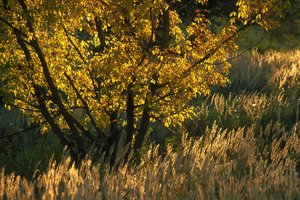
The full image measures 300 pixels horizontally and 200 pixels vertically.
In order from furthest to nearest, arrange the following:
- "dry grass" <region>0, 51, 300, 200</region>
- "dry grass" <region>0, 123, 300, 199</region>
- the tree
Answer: the tree → "dry grass" <region>0, 51, 300, 200</region> → "dry grass" <region>0, 123, 300, 199</region>

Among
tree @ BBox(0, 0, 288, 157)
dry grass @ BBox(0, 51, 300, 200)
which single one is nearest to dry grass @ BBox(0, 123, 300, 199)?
dry grass @ BBox(0, 51, 300, 200)

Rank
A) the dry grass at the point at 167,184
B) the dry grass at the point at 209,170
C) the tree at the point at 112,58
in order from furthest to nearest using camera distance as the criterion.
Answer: the tree at the point at 112,58 < the dry grass at the point at 209,170 < the dry grass at the point at 167,184

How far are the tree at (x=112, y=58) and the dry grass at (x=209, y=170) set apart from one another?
66 cm

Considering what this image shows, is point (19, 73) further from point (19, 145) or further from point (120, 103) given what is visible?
point (19, 145)

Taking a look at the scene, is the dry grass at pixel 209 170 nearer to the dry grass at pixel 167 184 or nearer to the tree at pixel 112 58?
the dry grass at pixel 167 184

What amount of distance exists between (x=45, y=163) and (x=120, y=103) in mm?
1950

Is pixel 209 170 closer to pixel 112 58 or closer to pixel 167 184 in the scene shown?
pixel 167 184

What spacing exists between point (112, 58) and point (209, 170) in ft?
6.86

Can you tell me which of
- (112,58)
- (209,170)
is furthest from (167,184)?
(112,58)

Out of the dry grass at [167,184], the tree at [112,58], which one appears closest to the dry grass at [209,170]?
the dry grass at [167,184]

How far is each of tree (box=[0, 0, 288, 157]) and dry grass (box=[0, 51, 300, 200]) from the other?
26.0 inches

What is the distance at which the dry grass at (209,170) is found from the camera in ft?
18.6

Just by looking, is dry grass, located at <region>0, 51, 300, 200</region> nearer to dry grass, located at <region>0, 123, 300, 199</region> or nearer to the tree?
dry grass, located at <region>0, 123, 300, 199</region>

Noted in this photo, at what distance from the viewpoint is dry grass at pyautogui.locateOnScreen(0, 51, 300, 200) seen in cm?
568
